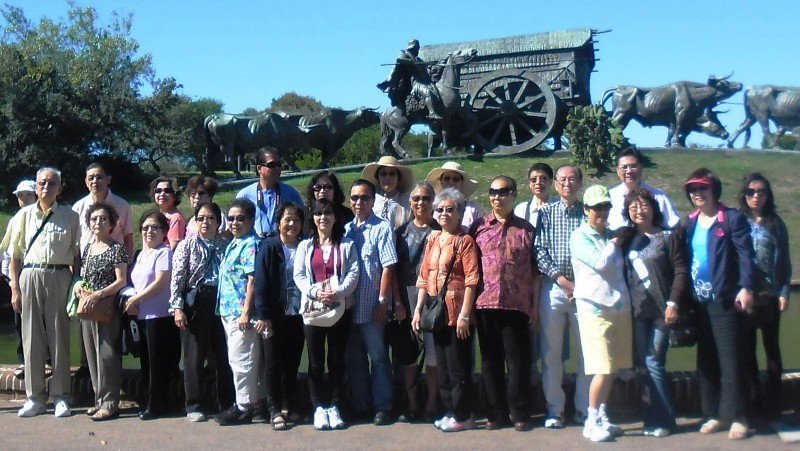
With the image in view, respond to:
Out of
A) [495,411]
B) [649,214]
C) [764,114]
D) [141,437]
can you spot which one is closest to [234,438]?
[141,437]

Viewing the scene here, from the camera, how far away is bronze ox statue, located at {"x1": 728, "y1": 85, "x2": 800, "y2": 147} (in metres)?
21.0

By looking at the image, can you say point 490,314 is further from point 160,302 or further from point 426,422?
point 160,302

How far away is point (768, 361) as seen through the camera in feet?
14.8

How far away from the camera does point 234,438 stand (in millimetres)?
4473

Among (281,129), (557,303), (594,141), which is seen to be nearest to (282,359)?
(557,303)

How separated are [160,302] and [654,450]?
2.81 m

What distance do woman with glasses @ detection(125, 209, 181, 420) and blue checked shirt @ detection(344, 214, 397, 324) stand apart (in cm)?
111

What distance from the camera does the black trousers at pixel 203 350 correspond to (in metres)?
4.88

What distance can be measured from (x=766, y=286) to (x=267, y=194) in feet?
9.66

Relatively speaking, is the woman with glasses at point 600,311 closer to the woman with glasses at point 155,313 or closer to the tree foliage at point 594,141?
the woman with glasses at point 155,313

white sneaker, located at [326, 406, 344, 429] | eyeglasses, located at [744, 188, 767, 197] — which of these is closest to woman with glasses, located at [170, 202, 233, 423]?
white sneaker, located at [326, 406, 344, 429]

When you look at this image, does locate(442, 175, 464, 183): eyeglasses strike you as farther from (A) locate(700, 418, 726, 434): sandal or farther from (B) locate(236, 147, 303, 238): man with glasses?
(A) locate(700, 418, 726, 434): sandal

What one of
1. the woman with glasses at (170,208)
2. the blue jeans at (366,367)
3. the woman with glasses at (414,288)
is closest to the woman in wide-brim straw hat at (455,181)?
the woman with glasses at (414,288)

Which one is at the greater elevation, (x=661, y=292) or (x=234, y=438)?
(x=661, y=292)
